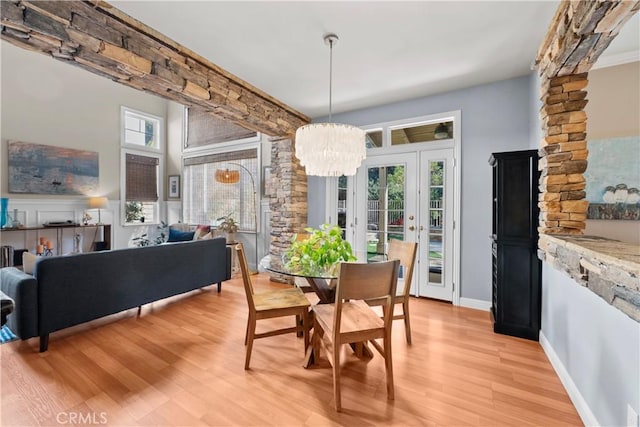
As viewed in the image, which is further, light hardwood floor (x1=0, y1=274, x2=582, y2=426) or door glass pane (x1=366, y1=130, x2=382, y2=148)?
door glass pane (x1=366, y1=130, x2=382, y2=148)

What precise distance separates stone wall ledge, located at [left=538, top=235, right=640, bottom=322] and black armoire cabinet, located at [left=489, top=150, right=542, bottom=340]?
31.3 inches

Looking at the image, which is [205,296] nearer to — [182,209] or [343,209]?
[343,209]

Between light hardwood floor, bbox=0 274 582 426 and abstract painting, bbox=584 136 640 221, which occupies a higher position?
abstract painting, bbox=584 136 640 221

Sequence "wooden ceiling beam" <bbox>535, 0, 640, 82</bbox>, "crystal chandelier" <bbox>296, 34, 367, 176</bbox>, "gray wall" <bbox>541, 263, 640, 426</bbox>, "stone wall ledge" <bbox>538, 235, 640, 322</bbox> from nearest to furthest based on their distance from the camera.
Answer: "stone wall ledge" <bbox>538, 235, 640, 322</bbox>
"gray wall" <bbox>541, 263, 640, 426</bbox>
"wooden ceiling beam" <bbox>535, 0, 640, 82</bbox>
"crystal chandelier" <bbox>296, 34, 367, 176</bbox>

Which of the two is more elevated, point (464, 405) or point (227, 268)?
point (227, 268)

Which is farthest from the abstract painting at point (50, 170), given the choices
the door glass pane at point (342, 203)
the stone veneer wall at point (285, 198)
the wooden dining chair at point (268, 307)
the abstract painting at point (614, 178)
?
the abstract painting at point (614, 178)

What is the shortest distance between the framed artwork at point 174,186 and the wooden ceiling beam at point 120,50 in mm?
4010

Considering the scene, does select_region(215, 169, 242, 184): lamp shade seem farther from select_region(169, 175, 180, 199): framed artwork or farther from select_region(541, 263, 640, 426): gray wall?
select_region(541, 263, 640, 426): gray wall

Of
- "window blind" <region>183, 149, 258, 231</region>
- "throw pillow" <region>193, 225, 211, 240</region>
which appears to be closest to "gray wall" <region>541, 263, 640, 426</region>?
"window blind" <region>183, 149, 258, 231</region>

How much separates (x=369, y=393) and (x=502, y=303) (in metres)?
1.69

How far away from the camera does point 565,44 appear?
1.77 metres

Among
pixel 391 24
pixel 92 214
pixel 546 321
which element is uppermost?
pixel 391 24

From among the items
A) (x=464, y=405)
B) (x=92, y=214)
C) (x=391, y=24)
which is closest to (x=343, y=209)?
(x=391, y=24)

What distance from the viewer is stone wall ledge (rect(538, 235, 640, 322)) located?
102cm
